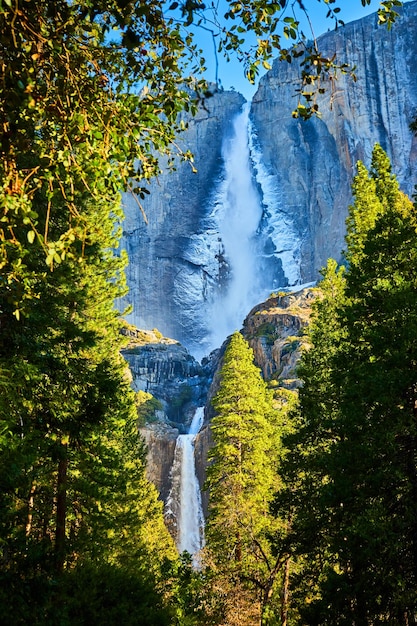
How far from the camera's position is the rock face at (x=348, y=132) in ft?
253

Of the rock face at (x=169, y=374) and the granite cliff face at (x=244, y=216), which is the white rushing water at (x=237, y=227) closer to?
the granite cliff face at (x=244, y=216)

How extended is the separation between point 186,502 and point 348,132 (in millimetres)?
61436

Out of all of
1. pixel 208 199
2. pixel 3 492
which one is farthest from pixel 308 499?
pixel 208 199

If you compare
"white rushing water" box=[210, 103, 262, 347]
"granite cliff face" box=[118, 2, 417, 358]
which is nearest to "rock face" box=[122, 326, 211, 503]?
"granite cliff face" box=[118, 2, 417, 358]

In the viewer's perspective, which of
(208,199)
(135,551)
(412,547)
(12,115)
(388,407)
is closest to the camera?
(12,115)

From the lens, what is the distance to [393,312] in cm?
1064

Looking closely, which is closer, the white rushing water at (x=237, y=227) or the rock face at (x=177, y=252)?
the rock face at (x=177, y=252)

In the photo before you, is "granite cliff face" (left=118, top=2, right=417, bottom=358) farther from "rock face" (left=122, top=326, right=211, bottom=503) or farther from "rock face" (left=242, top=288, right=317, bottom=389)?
"rock face" (left=242, top=288, right=317, bottom=389)

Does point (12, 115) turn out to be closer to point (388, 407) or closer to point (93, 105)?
point (93, 105)

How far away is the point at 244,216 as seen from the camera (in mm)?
102062

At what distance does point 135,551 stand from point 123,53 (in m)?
20.1

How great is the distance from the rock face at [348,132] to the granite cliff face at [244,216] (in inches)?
10.9

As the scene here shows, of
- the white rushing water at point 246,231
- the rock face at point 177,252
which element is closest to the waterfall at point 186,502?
the white rushing water at point 246,231

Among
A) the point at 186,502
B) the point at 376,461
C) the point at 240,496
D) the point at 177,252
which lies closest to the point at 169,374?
the point at 186,502
